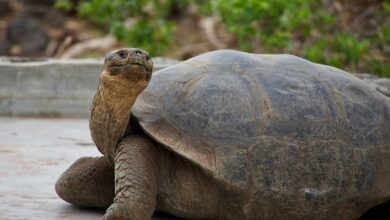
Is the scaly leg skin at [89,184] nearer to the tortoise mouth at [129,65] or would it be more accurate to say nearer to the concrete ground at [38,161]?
the concrete ground at [38,161]

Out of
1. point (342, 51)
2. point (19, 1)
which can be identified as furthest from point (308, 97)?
point (19, 1)

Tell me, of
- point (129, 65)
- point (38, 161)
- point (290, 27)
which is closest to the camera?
point (129, 65)

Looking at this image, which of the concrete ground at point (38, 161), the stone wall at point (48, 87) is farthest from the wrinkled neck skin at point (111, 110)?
the stone wall at point (48, 87)

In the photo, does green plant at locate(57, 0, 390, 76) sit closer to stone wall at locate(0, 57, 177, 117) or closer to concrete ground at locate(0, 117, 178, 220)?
stone wall at locate(0, 57, 177, 117)

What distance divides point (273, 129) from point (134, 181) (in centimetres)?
58

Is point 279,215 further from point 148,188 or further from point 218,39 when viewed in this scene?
point 218,39

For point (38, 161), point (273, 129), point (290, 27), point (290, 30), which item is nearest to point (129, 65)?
point (273, 129)

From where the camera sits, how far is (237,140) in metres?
3.22

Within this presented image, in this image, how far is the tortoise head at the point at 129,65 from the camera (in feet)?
10.0

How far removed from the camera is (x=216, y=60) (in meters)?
3.47

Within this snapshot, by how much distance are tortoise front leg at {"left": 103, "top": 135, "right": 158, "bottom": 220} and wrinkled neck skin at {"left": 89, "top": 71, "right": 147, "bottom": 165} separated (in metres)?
0.06

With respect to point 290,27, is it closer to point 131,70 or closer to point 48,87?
point 48,87

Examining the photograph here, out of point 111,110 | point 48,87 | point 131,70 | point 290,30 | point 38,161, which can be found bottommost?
point 290,30

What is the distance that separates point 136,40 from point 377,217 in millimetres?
5234
